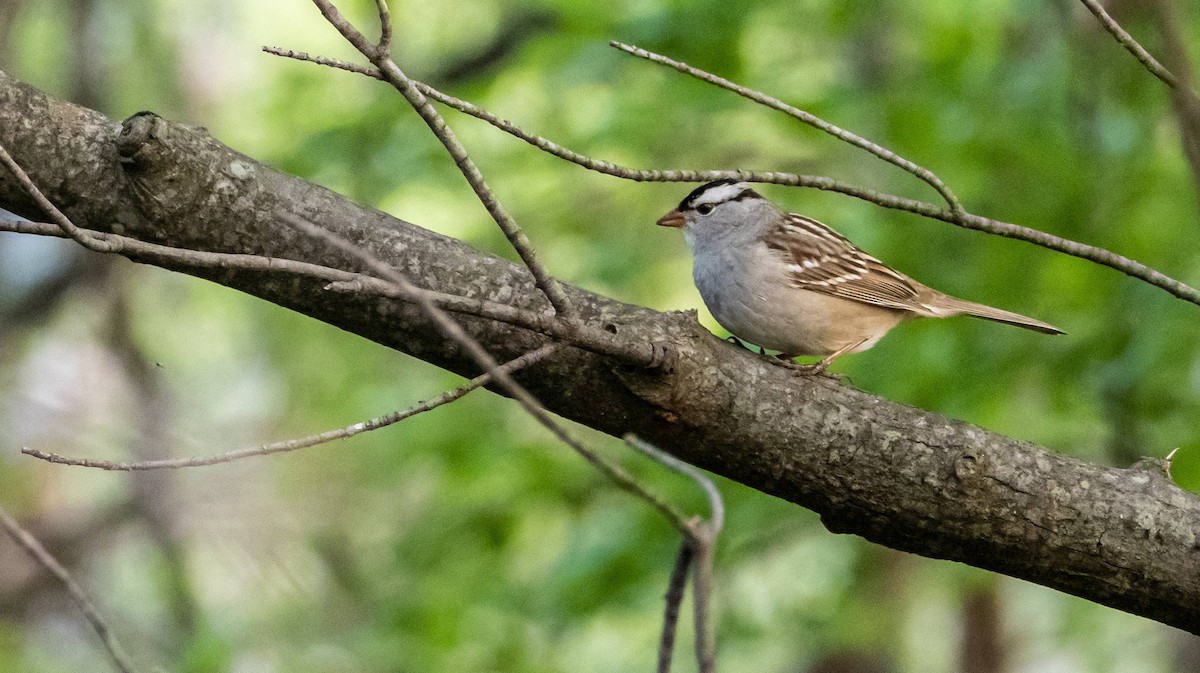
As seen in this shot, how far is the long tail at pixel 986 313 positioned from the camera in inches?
166

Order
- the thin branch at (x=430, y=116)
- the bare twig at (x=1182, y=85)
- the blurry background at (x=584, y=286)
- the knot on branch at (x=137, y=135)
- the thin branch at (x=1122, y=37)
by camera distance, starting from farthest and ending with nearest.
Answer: the blurry background at (x=584, y=286), the knot on branch at (x=137, y=135), the thin branch at (x=1122, y=37), the thin branch at (x=430, y=116), the bare twig at (x=1182, y=85)

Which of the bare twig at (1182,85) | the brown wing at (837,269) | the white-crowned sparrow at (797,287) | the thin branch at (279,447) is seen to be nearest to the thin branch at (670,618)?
the thin branch at (279,447)

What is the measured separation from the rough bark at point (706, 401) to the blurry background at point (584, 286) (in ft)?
6.25

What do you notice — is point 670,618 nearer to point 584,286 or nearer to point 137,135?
point 137,135

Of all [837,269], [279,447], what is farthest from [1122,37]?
[837,269]

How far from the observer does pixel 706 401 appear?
2.50 meters

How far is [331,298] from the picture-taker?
2443mm

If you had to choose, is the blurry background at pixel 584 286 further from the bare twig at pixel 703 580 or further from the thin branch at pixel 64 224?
the bare twig at pixel 703 580

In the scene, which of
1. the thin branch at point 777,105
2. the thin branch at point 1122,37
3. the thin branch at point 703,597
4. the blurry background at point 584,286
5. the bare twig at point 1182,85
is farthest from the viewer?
the blurry background at point 584,286

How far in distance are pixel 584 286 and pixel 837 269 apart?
188 cm

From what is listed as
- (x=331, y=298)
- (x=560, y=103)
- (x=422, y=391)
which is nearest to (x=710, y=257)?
(x=560, y=103)

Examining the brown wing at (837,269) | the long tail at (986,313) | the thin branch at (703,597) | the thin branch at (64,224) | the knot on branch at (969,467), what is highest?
the brown wing at (837,269)

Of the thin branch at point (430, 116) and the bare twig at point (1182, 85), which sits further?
the thin branch at point (430, 116)

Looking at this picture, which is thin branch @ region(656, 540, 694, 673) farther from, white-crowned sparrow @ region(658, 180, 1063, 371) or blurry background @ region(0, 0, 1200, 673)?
blurry background @ region(0, 0, 1200, 673)
